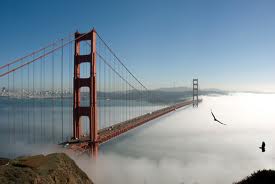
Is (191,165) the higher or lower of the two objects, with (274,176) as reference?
lower

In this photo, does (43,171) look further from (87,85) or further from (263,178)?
(87,85)

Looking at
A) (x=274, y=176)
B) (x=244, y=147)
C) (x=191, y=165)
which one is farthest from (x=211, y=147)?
(x=274, y=176)

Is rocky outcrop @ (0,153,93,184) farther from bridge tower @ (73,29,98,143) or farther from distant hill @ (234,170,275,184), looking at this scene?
bridge tower @ (73,29,98,143)

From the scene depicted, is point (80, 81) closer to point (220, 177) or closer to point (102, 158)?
point (102, 158)

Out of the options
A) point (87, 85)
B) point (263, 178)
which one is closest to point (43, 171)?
point (263, 178)

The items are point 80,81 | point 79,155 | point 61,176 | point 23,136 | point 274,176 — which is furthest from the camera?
point 23,136

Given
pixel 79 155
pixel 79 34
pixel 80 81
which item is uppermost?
pixel 79 34

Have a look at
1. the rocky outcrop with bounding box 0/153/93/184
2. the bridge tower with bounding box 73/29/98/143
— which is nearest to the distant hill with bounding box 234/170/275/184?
the rocky outcrop with bounding box 0/153/93/184

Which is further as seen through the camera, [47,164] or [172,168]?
[172,168]
